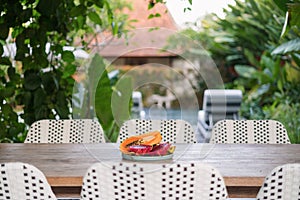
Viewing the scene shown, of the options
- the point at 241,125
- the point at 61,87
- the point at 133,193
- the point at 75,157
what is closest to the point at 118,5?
the point at 61,87

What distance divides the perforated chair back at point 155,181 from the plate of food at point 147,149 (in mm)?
498

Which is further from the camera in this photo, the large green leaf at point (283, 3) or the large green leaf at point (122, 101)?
the large green leaf at point (283, 3)

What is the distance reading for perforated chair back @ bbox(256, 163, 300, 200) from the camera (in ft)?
5.46

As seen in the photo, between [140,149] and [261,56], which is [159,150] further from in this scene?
[261,56]

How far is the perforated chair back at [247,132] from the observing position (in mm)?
2908

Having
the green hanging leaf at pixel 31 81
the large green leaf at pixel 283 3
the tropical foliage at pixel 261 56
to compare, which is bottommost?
the tropical foliage at pixel 261 56

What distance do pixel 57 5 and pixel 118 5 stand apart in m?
4.25

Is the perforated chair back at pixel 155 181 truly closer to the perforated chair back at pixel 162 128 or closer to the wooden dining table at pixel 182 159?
the wooden dining table at pixel 182 159

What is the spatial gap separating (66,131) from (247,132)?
0.94 metres

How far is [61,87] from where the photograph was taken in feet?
12.4

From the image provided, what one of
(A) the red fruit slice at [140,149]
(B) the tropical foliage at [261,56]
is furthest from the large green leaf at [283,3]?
(B) the tropical foliage at [261,56]

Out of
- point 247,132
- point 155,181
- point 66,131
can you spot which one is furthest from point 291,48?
point 155,181

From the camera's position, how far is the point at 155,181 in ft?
5.52

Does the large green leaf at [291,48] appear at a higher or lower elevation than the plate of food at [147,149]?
higher
